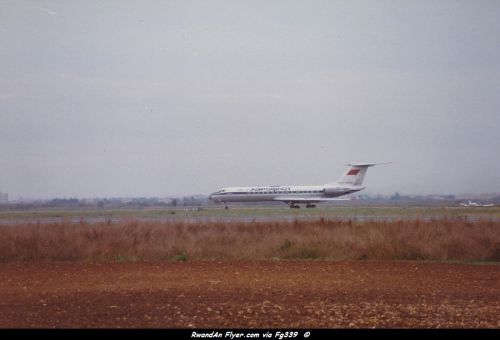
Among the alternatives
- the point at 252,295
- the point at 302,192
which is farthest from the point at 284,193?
the point at 252,295

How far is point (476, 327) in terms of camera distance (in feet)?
23.0

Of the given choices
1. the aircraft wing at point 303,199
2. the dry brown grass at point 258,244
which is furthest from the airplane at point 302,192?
the dry brown grass at point 258,244

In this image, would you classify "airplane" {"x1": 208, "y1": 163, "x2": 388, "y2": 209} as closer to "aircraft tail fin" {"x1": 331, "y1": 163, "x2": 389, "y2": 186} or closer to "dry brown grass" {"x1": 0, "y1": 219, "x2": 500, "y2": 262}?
"aircraft tail fin" {"x1": 331, "y1": 163, "x2": 389, "y2": 186}

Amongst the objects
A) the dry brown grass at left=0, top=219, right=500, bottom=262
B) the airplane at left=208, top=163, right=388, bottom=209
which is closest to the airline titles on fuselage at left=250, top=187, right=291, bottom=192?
the airplane at left=208, top=163, right=388, bottom=209

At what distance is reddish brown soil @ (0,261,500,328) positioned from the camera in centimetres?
739

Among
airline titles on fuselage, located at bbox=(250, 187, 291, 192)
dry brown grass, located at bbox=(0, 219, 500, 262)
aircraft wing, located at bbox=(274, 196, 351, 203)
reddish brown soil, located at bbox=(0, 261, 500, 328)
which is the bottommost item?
reddish brown soil, located at bbox=(0, 261, 500, 328)

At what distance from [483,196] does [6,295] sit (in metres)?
139

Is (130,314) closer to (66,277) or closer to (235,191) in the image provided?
(66,277)

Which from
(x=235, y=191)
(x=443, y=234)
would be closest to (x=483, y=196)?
(x=235, y=191)

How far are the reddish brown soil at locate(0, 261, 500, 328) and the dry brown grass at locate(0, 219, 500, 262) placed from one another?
5.55ft

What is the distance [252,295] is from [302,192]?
4690 centimetres

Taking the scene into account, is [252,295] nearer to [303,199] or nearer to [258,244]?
[258,244]

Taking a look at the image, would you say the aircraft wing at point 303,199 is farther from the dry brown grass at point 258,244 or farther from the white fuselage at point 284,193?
the dry brown grass at point 258,244

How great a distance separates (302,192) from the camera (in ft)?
183
